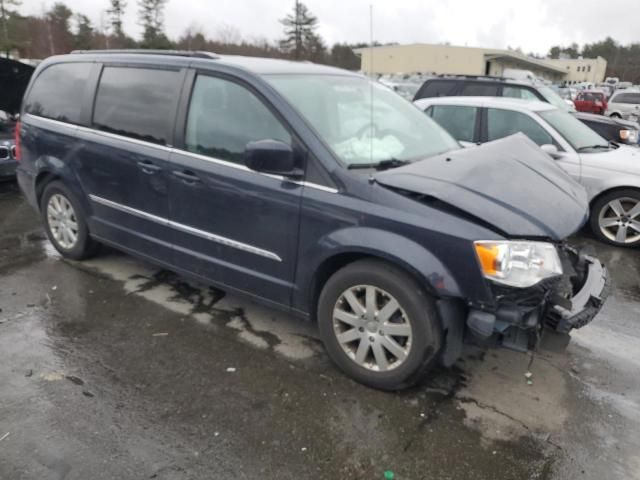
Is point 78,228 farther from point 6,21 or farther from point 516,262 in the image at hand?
point 6,21

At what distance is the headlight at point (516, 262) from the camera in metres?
2.55

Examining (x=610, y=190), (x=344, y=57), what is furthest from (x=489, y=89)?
(x=344, y=57)

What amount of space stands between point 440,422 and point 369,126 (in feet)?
6.39

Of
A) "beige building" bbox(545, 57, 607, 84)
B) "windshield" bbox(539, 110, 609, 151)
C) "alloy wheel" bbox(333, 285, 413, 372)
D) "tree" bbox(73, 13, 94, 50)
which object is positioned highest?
"beige building" bbox(545, 57, 607, 84)

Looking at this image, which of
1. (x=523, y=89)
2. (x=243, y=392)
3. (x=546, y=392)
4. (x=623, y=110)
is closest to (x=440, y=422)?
(x=546, y=392)

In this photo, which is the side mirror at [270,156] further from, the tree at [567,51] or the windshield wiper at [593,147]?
the tree at [567,51]

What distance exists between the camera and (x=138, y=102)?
154 inches

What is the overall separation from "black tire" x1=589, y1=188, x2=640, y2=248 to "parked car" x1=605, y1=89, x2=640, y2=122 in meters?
16.4

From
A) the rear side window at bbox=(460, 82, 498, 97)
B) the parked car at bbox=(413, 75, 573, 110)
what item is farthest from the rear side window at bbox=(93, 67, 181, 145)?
the rear side window at bbox=(460, 82, 498, 97)

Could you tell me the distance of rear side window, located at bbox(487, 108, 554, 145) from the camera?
6297 millimetres

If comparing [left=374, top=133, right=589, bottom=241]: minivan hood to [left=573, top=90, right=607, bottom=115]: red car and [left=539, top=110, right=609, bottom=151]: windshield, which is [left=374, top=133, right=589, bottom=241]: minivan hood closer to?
[left=539, top=110, right=609, bottom=151]: windshield

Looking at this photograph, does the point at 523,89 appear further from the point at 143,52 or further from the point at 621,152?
the point at 143,52

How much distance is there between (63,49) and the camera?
157 feet

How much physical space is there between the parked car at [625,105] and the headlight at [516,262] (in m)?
20.4
